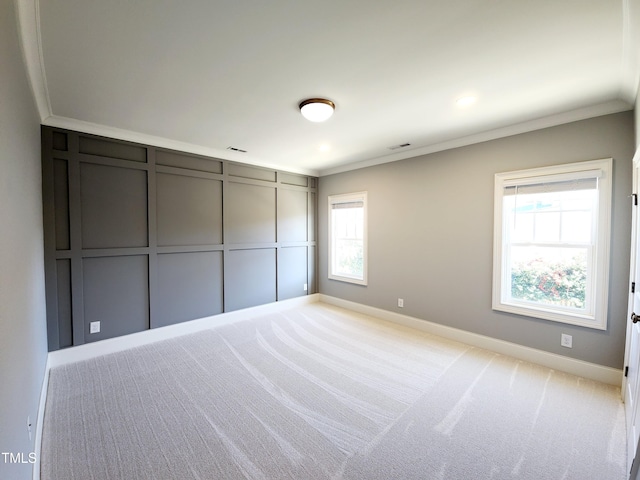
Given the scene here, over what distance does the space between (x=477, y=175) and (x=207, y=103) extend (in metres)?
3.20

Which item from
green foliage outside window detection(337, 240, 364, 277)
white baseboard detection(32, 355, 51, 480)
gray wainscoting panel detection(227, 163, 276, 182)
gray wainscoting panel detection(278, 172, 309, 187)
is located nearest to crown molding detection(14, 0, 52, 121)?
gray wainscoting panel detection(227, 163, 276, 182)

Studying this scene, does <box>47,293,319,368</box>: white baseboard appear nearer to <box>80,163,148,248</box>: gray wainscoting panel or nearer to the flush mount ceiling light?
<box>80,163,148,248</box>: gray wainscoting panel

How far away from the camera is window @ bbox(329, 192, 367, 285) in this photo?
4.81 meters

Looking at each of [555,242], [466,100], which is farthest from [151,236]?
[555,242]

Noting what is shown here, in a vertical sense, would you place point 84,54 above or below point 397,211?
above

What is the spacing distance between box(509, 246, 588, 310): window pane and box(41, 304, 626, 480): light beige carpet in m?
0.75

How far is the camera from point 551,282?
116 inches

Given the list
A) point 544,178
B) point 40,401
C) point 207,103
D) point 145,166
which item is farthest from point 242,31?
point 544,178

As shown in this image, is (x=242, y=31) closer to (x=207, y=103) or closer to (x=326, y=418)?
(x=207, y=103)

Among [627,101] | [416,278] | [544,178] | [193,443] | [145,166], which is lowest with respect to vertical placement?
[193,443]

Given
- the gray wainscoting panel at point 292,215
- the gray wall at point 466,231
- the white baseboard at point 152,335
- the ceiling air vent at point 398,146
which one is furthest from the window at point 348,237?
the white baseboard at point 152,335

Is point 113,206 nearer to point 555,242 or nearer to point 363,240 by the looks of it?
point 363,240

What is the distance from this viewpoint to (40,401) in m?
2.05

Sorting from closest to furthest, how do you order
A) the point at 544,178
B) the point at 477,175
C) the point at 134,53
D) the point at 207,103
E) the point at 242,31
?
1. the point at 242,31
2. the point at 134,53
3. the point at 207,103
4. the point at 544,178
5. the point at 477,175
